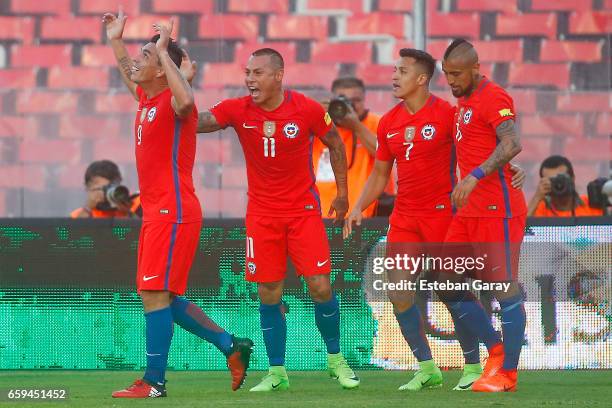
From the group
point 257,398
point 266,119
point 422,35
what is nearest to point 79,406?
point 257,398

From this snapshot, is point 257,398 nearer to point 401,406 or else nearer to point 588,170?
point 401,406

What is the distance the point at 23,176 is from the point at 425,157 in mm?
5243

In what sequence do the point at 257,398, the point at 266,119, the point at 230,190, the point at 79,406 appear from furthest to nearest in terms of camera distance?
the point at 230,190 < the point at 266,119 < the point at 257,398 < the point at 79,406

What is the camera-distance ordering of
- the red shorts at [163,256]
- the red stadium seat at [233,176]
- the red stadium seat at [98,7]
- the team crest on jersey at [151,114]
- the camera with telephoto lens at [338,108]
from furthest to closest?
the red stadium seat at [98,7]
the red stadium seat at [233,176]
the camera with telephoto lens at [338,108]
the team crest on jersey at [151,114]
the red shorts at [163,256]

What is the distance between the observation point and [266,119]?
320 inches

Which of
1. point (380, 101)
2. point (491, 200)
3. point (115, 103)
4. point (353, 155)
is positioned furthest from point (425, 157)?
point (115, 103)

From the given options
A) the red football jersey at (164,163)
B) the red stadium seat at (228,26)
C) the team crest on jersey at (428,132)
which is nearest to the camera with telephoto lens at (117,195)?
the red stadium seat at (228,26)

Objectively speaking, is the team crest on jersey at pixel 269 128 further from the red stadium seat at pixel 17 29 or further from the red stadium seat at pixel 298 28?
the red stadium seat at pixel 17 29

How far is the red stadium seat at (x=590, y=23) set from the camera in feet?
40.7

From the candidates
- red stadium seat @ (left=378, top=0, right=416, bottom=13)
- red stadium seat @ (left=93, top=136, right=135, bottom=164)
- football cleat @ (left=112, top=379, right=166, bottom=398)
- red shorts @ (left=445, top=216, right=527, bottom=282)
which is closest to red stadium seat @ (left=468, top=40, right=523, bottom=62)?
red stadium seat @ (left=378, top=0, right=416, bottom=13)

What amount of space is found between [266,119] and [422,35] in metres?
4.50

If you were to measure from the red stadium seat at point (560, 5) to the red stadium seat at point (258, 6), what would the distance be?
2305 millimetres

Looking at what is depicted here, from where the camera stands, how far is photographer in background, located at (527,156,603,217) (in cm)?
1015

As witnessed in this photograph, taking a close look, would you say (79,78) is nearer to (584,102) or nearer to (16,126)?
(16,126)
